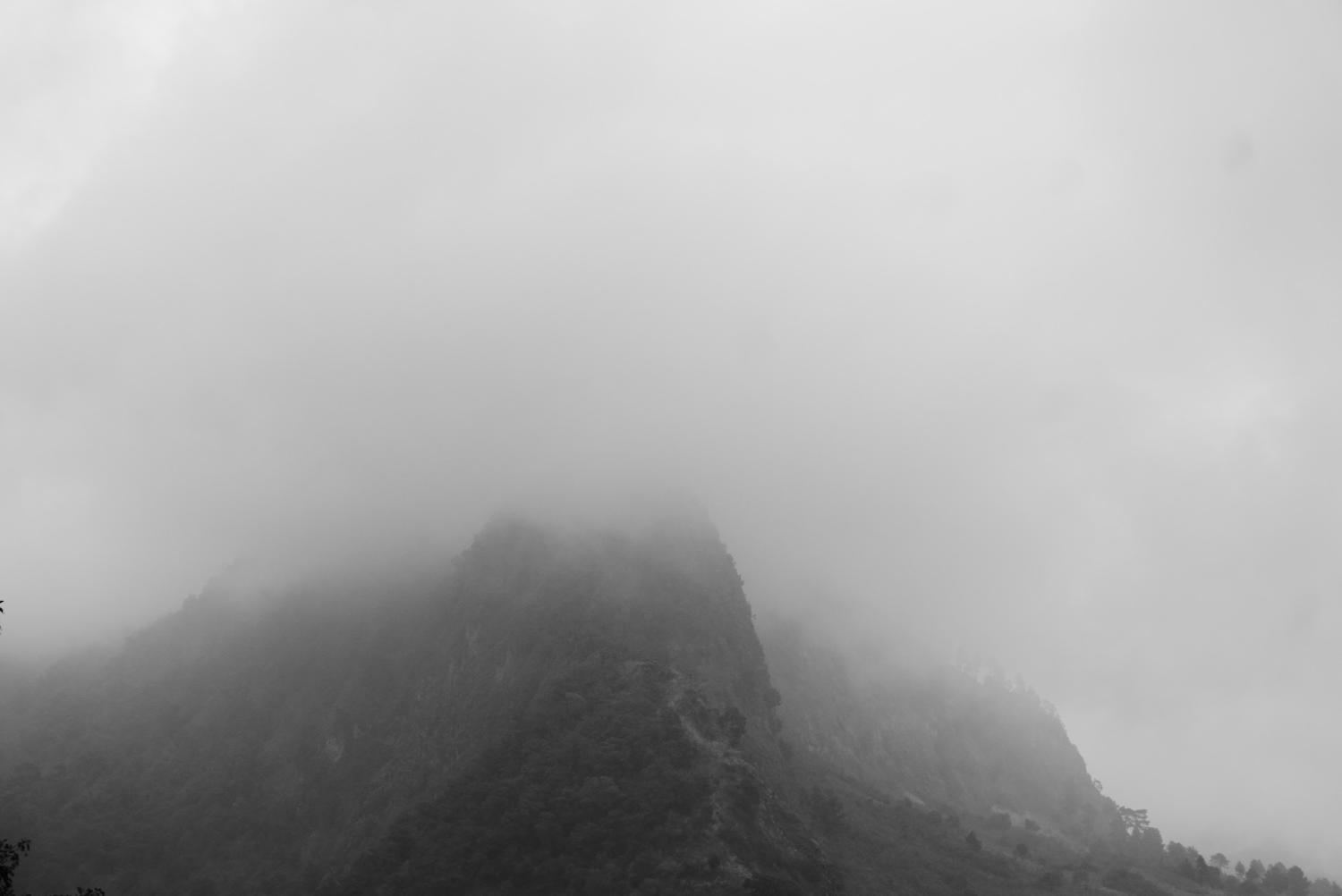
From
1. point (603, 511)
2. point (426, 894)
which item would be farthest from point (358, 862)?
point (603, 511)

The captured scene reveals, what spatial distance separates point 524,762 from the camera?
138125 millimetres

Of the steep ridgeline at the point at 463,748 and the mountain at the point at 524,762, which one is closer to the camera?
the steep ridgeline at the point at 463,748

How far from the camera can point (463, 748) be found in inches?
5817

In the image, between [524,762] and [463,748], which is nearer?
[524,762]

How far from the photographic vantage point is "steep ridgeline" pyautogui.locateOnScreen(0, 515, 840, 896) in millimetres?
127125

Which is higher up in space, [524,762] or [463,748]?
[524,762]

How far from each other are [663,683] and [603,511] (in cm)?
4569

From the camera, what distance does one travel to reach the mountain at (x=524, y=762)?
128 m

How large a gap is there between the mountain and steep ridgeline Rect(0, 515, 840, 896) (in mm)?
367

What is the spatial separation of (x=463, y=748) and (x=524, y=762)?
43.9 feet

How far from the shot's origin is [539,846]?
128125 millimetres

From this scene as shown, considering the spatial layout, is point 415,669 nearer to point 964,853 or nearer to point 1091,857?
point 964,853

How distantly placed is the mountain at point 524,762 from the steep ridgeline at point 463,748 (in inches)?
14.5

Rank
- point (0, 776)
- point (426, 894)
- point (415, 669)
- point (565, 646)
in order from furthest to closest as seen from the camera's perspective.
Result: point (0, 776) → point (415, 669) → point (565, 646) → point (426, 894)
